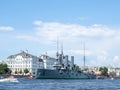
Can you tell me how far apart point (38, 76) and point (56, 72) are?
8209 mm

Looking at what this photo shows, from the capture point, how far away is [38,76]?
193750mm

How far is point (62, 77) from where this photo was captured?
646 ft

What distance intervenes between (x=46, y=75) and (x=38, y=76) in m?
3.61

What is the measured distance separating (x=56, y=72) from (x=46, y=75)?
4.66 meters

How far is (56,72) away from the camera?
638 feet

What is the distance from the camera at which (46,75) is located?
19438 centimetres

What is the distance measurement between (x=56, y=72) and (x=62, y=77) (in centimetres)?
432

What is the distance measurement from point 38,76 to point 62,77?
11121 mm
